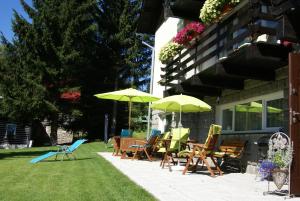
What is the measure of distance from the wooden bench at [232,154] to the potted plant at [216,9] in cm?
332

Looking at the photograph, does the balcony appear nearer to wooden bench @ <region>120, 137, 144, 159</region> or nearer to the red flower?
wooden bench @ <region>120, 137, 144, 159</region>

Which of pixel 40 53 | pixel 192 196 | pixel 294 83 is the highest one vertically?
pixel 40 53

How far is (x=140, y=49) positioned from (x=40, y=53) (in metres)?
8.76

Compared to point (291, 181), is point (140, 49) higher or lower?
higher

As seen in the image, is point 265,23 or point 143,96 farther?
point 143,96

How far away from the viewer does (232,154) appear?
10.2 meters

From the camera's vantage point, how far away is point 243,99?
1154 cm

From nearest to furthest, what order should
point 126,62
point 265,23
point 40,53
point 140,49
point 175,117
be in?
point 265,23 < point 175,117 < point 40,53 < point 126,62 < point 140,49

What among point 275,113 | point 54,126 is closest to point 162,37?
point 54,126

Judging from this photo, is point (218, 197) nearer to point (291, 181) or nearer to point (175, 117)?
point (291, 181)

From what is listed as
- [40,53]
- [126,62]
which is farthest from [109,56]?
[40,53]

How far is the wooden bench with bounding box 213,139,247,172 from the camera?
1003 cm

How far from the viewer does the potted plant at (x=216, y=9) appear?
10.2 metres

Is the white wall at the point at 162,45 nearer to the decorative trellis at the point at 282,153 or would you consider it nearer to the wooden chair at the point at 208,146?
the wooden chair at the point at 208,146
